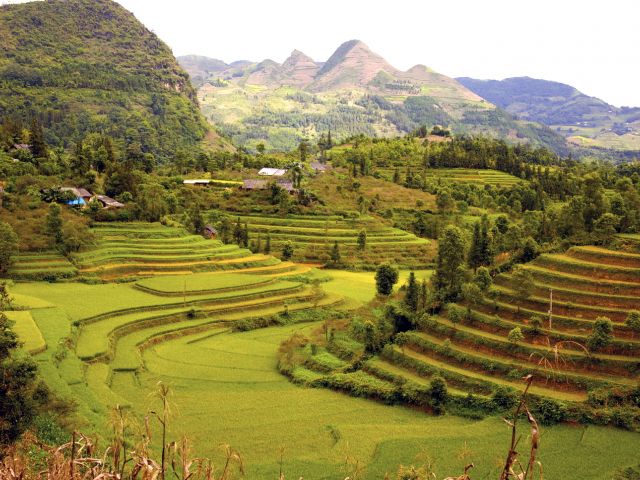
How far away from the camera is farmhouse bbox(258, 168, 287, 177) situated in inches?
3413

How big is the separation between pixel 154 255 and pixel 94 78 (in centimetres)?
11338

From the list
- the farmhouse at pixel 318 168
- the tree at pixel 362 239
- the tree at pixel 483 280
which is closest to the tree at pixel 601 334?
the tree at pixel 483 280

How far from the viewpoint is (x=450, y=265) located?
36906 mm

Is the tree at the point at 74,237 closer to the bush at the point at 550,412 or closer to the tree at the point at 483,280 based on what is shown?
the tree at the point at 483,280

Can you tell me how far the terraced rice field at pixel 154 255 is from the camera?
157 ft

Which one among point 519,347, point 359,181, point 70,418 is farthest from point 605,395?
point 359,181

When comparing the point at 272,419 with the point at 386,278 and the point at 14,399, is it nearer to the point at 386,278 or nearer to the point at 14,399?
the point at 14,399

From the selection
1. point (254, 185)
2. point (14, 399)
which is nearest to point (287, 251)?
point (254, 185)

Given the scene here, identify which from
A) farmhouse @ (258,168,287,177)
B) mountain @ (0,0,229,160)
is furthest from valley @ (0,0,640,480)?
mountain @ (0,0,229,160)

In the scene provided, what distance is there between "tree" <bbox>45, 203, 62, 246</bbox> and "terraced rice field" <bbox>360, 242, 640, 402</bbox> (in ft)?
94.7

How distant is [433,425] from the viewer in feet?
83.1

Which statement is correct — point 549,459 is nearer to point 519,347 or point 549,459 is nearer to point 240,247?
point 519,347

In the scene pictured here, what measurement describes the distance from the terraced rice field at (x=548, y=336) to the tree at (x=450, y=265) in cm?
243

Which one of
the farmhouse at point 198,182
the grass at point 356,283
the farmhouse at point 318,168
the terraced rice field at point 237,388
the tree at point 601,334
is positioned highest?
the farmhouse at point 318,168
